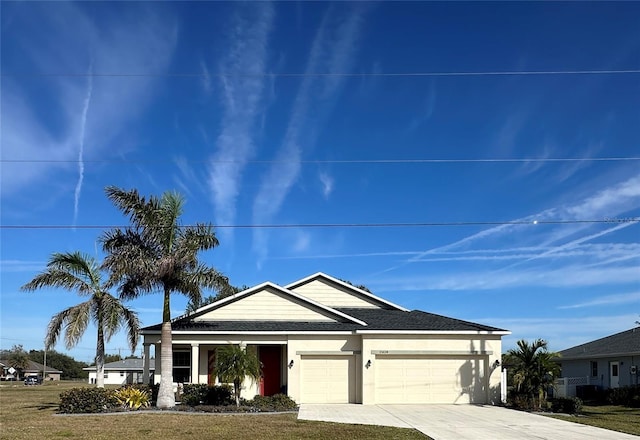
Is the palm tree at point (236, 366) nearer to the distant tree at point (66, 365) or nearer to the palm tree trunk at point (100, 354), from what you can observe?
the palm tree trunk at point (100, 354)

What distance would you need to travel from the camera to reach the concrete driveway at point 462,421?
16.1 m

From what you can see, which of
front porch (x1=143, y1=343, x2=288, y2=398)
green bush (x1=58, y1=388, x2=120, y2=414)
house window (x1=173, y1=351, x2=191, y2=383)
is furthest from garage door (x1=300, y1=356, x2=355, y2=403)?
green bush (x1=58, y1=388, x2=120, y2=414)

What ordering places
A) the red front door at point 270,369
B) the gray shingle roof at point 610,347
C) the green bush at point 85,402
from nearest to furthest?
the green bush at point 85,402
the red front door at point 270,369
the gray shingle roof at point 610,347

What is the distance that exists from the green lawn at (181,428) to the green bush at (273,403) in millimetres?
1658

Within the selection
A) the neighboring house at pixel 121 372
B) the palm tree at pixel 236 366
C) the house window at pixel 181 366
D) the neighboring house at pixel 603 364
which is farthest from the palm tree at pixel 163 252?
the neighboring house at pixel 121 372

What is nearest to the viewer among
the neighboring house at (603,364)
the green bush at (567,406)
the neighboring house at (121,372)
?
the green bush at (567,406)

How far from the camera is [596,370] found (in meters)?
33.6

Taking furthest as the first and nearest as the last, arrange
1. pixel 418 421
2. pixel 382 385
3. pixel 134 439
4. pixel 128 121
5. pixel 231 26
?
1. pixel 382 385
2. pixel 128 121
3. pixel 418 421
4. pixel 231 26
5. pixel 134 439

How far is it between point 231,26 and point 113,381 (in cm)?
6136

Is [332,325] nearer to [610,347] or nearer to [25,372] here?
[610,347]

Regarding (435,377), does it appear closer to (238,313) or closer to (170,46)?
(238,313)

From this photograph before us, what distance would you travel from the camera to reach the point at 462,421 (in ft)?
62.6

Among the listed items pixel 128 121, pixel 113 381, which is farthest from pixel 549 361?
pixel 113 381

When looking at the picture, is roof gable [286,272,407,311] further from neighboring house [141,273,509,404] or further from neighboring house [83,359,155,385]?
neighboring house [83,359,155,385]
